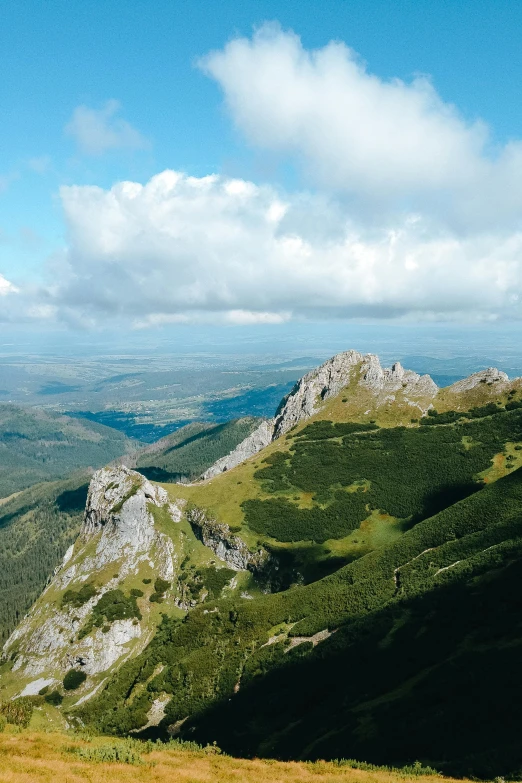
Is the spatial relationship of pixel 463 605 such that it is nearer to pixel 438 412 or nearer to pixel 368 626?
pixel 368 626

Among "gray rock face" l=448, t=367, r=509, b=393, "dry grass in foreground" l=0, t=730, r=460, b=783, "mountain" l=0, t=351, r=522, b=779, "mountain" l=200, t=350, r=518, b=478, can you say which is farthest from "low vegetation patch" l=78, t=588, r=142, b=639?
"gray rock face" l=448, t=367, r=509, b=393

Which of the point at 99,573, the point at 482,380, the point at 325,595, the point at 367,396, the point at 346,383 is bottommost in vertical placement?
the point at 99,573

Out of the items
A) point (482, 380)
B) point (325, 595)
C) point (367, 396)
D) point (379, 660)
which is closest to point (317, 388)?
point (367, 396)

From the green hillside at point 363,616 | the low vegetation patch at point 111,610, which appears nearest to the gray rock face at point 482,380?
the green hillside at point 363,616

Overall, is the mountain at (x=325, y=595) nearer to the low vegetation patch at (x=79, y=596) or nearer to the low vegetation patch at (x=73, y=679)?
the low vegetation patch at (x=73, y=679)

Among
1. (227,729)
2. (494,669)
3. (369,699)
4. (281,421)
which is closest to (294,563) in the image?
(227,729)

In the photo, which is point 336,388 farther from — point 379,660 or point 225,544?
point 379,660

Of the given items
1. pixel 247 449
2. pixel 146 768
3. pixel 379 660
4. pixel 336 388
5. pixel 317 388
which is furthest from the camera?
pixel 247 449
